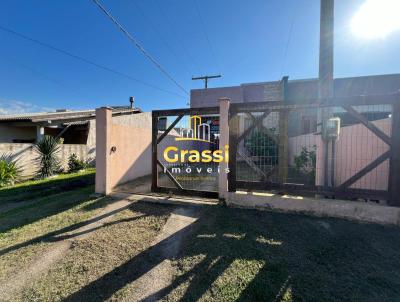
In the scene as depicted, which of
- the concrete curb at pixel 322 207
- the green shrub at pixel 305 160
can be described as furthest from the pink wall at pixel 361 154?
the green shrub at pixel 305 160

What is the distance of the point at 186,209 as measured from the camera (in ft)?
13.8

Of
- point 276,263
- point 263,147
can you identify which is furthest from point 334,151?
point 276,263

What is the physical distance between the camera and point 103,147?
16.4ft

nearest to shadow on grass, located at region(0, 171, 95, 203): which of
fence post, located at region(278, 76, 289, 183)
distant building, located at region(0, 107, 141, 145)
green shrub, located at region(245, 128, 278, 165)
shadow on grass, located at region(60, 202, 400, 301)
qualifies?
distant building, located at region(0, 107, 141, 145)

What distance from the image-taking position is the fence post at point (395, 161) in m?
3.38

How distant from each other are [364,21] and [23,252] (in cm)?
937

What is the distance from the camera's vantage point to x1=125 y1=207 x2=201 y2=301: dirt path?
2.08 m

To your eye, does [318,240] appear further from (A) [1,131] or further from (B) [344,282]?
(A) [1,131]

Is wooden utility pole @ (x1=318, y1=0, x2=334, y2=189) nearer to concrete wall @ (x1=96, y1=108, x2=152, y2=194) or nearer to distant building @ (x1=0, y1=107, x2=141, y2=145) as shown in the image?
concrete wall @ (x1=96, y1=108, x2=152, y2=194)

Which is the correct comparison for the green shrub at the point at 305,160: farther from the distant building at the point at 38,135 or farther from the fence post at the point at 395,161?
the distant building at the point at 38,135

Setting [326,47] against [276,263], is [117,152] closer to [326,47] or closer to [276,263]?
[276,263]

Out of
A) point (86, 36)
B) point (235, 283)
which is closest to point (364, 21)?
point (235, 283)

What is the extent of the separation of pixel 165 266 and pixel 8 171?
7.99 m

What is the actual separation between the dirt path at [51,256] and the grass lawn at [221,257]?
8 centimetres
